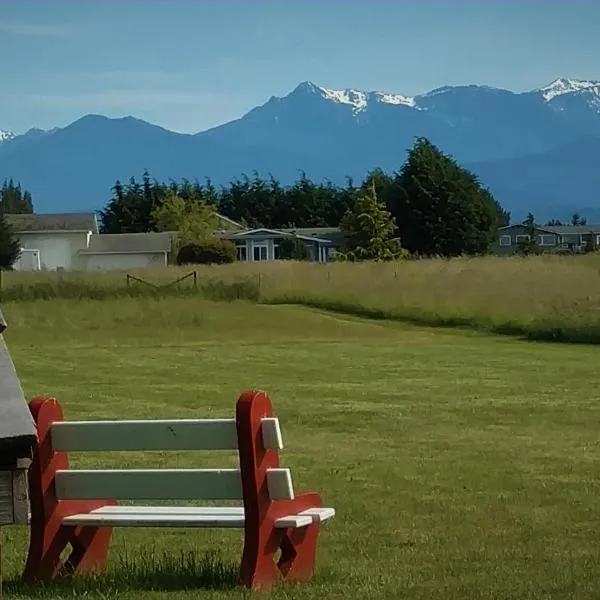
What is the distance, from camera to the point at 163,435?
5426 millimetres

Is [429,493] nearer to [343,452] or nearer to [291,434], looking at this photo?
[343,452]

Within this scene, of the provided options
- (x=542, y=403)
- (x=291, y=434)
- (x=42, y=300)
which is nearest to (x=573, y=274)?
(x=42, y=300)

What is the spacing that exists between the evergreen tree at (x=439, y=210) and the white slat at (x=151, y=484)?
76677mm

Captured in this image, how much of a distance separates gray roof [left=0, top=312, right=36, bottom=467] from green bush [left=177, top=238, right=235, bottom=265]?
62255mm

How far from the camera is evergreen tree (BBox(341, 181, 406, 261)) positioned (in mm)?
74688

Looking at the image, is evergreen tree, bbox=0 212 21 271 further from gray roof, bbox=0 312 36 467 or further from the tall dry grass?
gray roof, bbox=0 312 36 467

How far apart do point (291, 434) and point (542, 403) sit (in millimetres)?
3493

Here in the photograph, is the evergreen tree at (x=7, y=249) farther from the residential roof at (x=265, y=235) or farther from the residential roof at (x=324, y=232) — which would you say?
the residential roof at (x=324, y=232)

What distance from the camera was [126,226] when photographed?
311 feet

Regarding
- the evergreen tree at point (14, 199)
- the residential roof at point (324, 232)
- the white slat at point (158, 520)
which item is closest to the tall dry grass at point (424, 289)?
the white slat at point (158, 520)

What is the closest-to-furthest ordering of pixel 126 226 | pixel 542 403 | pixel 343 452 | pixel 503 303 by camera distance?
pixel 343 452, pixel 542 403, pixel 503 303, pixel 126 226

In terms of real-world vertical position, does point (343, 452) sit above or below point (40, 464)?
below

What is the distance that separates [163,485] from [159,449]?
172 millimetres

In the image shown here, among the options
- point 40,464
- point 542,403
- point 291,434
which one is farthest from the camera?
point 542,403
